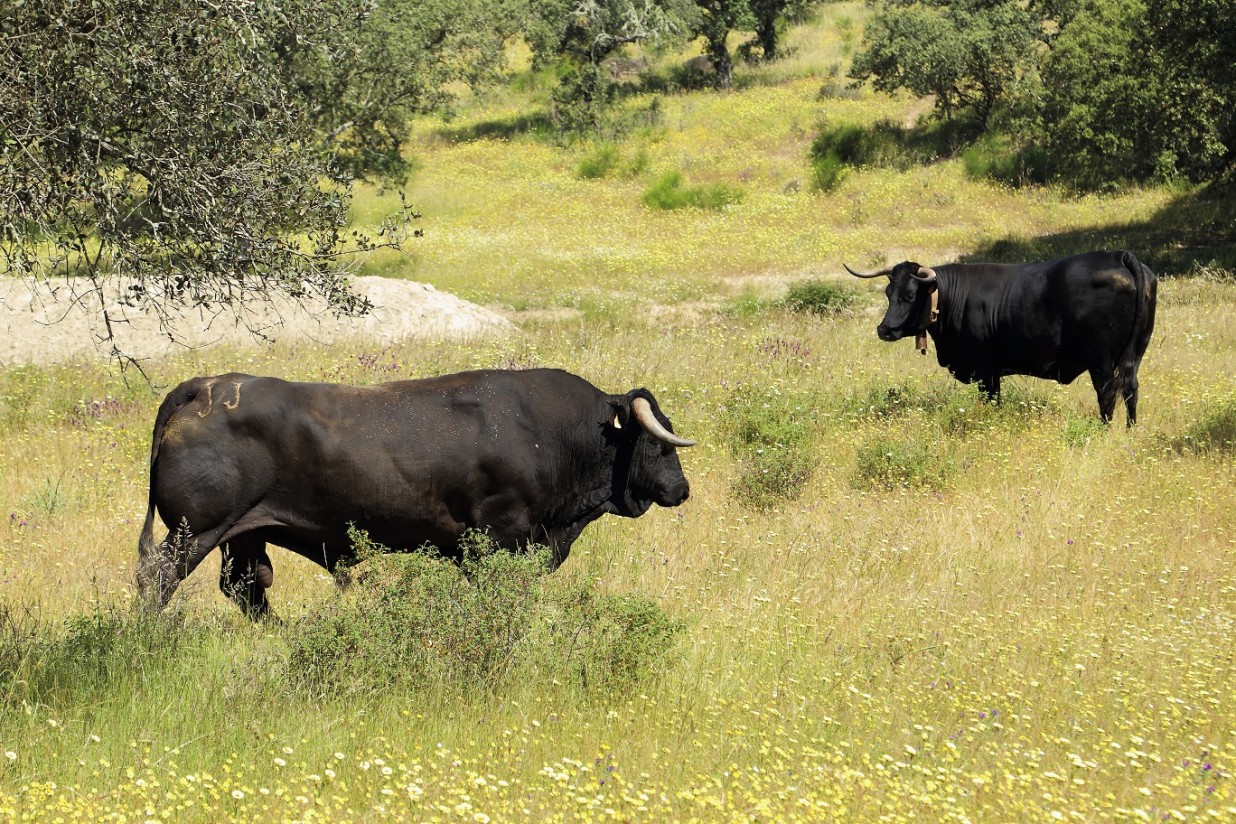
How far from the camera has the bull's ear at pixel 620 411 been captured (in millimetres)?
8773

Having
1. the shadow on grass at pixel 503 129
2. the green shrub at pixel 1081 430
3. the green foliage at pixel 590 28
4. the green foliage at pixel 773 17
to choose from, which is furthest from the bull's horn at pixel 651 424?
the green foliage at pixel 773 17

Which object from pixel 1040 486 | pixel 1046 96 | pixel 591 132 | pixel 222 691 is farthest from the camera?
pixel 591 132

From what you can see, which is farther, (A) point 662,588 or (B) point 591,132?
(B) point 591,132

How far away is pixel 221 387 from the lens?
7902 millimetres

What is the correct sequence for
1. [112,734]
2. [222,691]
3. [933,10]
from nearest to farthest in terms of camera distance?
[112,734] → [222,691] → [933,10]

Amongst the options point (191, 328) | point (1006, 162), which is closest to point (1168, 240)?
point (1006, 162)

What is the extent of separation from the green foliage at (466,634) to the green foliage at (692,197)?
31.7 meters

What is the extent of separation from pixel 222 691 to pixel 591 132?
141ft

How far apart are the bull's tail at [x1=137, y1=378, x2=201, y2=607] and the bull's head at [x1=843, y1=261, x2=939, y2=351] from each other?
874cm

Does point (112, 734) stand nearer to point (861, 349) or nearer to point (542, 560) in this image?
point (542, 560)

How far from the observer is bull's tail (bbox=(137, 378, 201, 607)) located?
7754 mm

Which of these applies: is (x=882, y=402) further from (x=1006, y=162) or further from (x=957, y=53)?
(x=957, y=53)

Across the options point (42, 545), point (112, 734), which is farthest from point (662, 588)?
point (42, 545)

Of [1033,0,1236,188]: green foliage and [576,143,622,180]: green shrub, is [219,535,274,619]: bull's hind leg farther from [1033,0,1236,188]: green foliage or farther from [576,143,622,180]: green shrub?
[576,143,622,180]: green shrub
